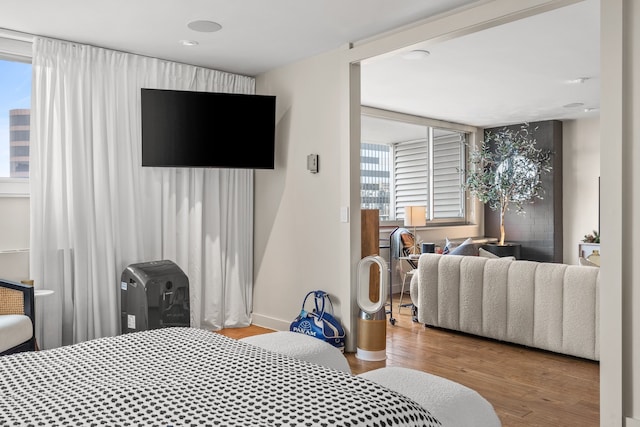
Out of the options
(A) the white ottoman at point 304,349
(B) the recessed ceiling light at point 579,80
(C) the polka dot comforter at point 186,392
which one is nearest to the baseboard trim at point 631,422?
(A) the white ottoman at point 304,349

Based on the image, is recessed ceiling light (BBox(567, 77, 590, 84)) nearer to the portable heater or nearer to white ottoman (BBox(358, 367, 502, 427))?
the portable heater

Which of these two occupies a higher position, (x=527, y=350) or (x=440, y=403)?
(x=440, y=403)

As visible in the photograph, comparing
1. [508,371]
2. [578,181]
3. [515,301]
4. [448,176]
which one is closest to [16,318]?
[508,371]

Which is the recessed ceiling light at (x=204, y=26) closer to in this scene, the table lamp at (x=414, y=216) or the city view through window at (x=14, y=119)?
the city view through window at (x=14, y=119)

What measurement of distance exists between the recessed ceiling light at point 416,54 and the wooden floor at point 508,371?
2407 millimetres

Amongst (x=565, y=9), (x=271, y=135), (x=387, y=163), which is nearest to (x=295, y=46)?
(x=271, y=135)

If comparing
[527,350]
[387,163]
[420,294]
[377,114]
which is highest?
[377,114]

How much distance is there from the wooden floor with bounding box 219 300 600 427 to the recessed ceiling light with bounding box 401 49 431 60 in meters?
2.41

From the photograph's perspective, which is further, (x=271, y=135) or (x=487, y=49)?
(x=271, y=135)

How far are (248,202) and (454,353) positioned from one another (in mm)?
2323

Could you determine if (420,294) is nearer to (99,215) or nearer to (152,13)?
(99,215)

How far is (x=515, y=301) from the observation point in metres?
4.23

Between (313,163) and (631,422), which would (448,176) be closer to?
(313,163)

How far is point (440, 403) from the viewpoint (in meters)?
1.70
